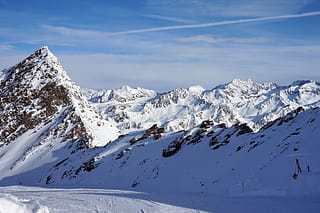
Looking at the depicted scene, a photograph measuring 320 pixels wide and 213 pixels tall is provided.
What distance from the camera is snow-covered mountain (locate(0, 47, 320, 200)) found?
23.8m

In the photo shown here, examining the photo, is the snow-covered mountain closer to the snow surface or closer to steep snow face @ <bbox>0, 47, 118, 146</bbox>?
steep snow face @ <bbox>0, 47, 118, 146</bbox>

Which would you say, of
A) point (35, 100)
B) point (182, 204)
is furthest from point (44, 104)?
point (182, 204)

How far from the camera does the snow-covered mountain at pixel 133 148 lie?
23.8 meters

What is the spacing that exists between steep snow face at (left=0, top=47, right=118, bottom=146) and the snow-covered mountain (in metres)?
0.21

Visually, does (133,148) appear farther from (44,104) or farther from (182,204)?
(44,104)

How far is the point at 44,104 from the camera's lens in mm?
80562

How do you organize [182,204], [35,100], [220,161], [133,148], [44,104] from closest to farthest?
[182,204] → [220,161] → [133,148] → [44,104] → [35,100]

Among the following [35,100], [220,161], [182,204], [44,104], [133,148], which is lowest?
[220,161]

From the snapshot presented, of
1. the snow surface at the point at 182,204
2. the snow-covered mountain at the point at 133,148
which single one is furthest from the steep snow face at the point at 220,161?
the snow surface at the point at 182,204

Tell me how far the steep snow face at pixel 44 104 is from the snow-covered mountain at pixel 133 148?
0.21 m

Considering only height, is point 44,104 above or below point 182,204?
above

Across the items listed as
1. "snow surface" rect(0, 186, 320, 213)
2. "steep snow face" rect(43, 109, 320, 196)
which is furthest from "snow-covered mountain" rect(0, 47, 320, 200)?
"snow surface" rect(0, 186, 320, 213)

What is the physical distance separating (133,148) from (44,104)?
36.7m

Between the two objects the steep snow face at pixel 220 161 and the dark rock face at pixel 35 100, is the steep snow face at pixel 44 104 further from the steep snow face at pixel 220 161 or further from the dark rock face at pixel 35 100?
the steep snow face at pixel 220 161
